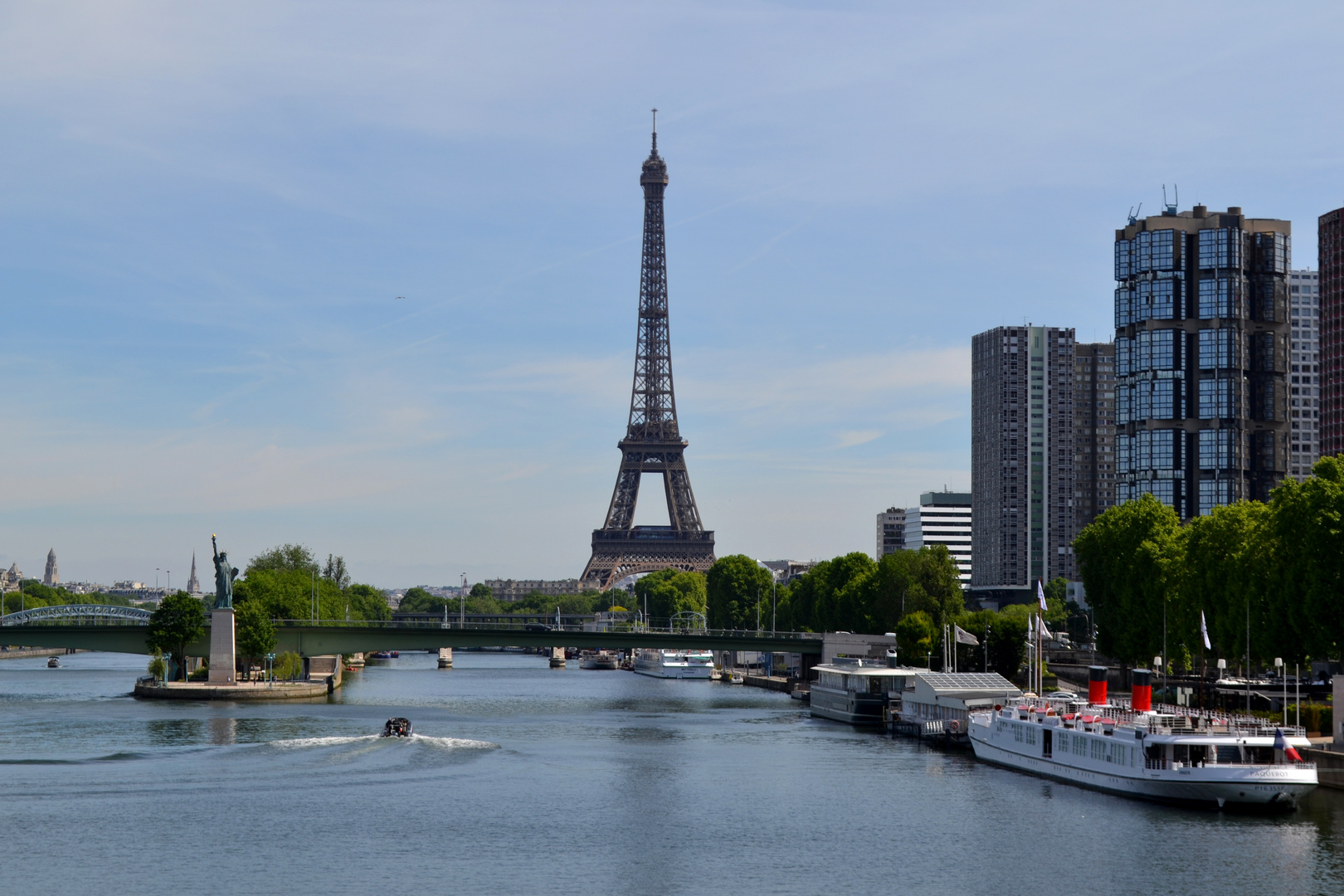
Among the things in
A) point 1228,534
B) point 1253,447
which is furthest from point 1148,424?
point 1228,534

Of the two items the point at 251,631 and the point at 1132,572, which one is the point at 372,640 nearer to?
the point at 251,631

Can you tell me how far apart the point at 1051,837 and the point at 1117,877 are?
702cm

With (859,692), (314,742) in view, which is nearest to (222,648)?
(314,742)

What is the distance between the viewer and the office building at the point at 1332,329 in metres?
157

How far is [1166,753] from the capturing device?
61.7 m

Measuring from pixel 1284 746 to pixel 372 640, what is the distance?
74748 millimetres

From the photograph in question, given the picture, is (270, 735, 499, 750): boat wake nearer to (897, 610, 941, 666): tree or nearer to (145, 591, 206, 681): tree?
(145, 591, 206, 681): tree

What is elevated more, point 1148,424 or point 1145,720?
point 1148,424

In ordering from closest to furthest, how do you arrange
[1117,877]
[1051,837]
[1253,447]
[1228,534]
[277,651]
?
1. [1117,877]
2. [1051,837]
3. [1228,534]
4. [277,651]
5. [1253,447]

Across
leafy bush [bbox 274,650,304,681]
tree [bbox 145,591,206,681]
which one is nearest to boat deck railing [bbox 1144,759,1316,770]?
tree [bbox 145,591,206,681]

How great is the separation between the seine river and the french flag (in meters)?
2.00

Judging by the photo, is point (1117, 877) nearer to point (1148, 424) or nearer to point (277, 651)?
point (277, 651)

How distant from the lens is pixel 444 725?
93.1 metres

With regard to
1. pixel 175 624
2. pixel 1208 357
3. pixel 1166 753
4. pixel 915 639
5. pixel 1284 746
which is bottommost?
pixel 1166 753
